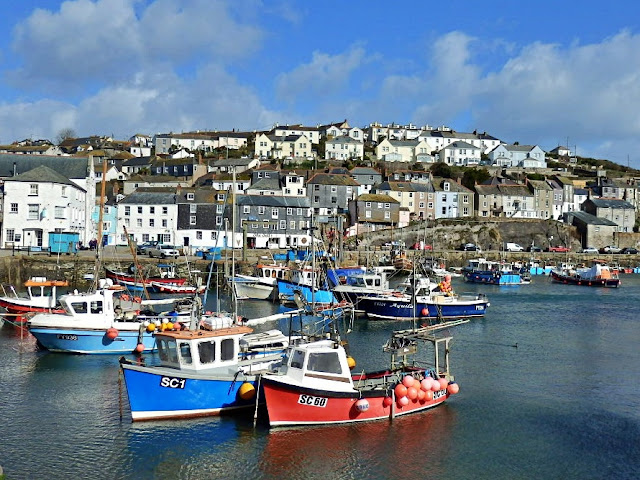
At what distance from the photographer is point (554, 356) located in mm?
32031

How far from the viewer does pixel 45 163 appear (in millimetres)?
70438

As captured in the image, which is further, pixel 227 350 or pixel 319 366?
pixel 227 350

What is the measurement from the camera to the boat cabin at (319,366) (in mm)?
20078

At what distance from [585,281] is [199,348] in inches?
2220

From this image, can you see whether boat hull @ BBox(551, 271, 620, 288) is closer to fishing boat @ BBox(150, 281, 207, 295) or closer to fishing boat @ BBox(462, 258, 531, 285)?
fishing boat @ BBox(462, 258, 531, 285)

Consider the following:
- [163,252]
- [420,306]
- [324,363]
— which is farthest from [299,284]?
[324,363]

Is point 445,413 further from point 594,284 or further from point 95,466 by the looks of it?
point 594,284

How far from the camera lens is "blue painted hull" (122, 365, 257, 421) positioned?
20172mm

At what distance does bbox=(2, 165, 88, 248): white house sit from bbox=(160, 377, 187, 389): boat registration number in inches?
Result: 1783

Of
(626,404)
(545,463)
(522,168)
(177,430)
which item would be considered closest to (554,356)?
(626,404)

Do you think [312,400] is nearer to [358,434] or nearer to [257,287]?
[358,434]

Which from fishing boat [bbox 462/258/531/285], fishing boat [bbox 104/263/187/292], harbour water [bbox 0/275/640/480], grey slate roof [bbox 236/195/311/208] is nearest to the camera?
harbour water [bbox 0/275/640/480]

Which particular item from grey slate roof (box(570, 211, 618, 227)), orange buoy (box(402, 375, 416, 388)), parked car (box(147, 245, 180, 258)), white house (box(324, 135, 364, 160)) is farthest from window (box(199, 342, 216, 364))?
white house (box(324, 135, 364, 160))

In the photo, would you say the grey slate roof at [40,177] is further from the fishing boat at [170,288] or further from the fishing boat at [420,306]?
the fishing boat at [420,306]
